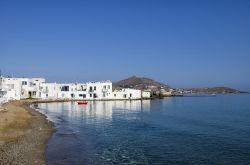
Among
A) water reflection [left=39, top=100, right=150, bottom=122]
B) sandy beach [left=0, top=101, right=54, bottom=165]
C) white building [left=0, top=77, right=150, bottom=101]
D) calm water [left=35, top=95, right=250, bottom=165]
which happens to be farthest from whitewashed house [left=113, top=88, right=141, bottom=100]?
sandy beach [left=0, top=101, right=54, bottom=165]

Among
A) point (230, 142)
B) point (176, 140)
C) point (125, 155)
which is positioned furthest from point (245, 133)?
point (125, 155)

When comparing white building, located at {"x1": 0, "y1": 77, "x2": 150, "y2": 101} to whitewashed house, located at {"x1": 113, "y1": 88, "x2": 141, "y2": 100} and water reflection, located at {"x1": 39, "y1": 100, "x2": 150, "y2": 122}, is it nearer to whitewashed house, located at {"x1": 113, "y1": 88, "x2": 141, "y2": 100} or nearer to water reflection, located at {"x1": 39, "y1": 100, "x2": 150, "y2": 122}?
whitewashed house, located at {"x1": 113, "y1": 88, "x2": 141, "y2": 100}

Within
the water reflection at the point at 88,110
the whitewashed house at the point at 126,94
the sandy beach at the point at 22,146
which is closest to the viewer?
the sandy beach at the point at 22,146

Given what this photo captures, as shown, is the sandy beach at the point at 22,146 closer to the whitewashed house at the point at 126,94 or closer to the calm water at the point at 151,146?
the calm water at the point at 151,146

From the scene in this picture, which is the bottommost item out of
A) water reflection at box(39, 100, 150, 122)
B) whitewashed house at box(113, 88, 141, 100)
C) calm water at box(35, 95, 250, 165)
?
calm water at box(35, 95, 250, 165)

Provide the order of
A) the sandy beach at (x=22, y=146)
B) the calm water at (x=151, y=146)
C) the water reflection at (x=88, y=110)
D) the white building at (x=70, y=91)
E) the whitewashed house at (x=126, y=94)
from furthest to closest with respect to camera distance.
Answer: the whitewashed house at (x=126, y=94), the white building at (x=70, y=91), the water reflection at (x=88, y=110), the calm water at (x=151, y=146), the sandy beach at (x=22, y=146)

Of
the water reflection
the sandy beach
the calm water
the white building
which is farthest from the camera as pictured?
the white building

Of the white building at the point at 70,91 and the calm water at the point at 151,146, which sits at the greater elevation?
the white building at the point at 70,91

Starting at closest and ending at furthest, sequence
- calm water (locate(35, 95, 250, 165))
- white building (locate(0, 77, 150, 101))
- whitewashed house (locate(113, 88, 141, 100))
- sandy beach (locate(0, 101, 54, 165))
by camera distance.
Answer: sandy beach (locate(0, 101, 54, 165)), calm water (locate(35, 95, 250, 165)), white building (locate(0, 77, 150, 101)), whitewashed house (locate(113, 88, 141, 100))

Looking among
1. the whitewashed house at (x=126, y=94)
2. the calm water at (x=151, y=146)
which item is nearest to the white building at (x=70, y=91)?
the whitewashed house at (x=126, y=94)

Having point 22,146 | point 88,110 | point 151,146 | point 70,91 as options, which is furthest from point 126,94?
point 22,146

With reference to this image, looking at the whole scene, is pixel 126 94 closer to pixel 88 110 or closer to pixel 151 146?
pixel 88 110

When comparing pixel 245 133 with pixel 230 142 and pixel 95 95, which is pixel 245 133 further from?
pixel 95 95

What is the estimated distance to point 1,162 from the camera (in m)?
19.4
